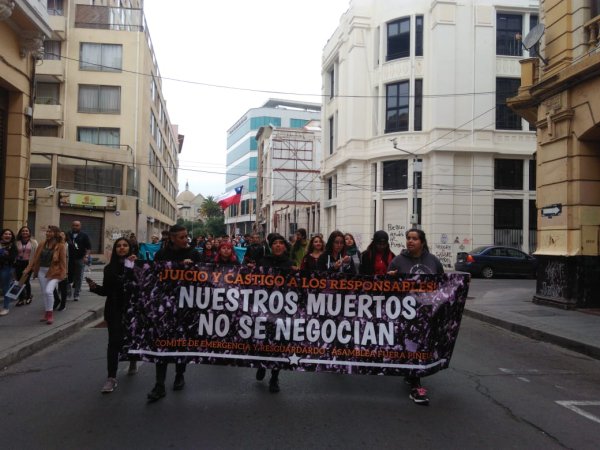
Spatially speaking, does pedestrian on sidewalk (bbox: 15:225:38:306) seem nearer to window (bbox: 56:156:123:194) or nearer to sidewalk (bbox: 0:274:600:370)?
sidewalk (bbox: 0:274:600:370)

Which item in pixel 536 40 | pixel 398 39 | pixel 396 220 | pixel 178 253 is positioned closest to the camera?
pixel 178 253

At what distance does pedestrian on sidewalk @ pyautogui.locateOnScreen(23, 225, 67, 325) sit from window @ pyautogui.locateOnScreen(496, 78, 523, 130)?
26655 mm

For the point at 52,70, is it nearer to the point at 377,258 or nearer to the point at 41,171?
the point at 41,171

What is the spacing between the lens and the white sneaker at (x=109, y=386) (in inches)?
214

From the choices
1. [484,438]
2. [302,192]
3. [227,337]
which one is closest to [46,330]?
[227,337]

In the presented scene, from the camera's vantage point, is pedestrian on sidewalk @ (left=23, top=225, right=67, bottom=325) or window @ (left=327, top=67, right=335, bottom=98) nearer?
pedestrian on sidewalk @ (left=23, top=225, right=67, bottom=325)

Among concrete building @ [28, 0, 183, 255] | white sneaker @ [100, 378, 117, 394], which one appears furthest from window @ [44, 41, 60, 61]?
white sneaker @ [100, 378, 117, 394]

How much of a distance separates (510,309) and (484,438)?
8.58 m

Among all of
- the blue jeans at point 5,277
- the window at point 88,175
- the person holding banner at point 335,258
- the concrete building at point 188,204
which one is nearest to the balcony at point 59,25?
the window at point 88,175

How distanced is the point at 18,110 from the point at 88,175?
19.4 metres

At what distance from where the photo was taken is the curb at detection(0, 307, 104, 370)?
680 cm

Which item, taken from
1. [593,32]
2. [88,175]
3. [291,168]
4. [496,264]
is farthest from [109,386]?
[291,168]

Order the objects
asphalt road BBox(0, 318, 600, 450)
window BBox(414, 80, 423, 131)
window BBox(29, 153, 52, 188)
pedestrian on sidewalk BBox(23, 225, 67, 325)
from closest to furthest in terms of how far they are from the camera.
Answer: asphalt road BBox(0, 318, 600, 450) < pedestrian on sidewalk BBox(23, 225, 67, 325) < window BBox(29, 153, 52, 188) < window BBox(414, 80, 423, 131)

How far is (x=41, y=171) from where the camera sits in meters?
30.1
